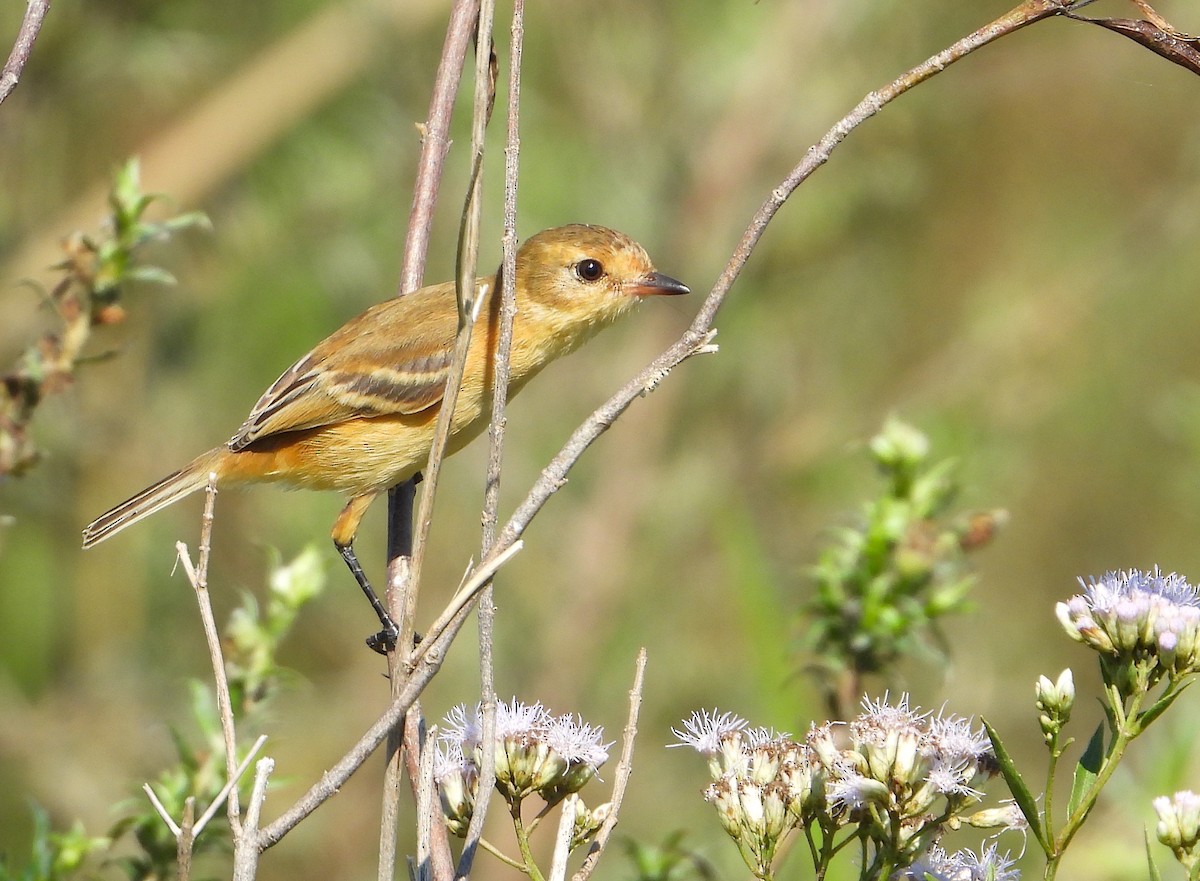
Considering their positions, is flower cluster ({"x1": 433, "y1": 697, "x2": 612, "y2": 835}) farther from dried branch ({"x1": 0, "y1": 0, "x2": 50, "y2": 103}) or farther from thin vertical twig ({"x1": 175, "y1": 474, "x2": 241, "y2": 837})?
dried branch ({"x1": 0, "y1": 0, "x2": 50, "y2": 103})

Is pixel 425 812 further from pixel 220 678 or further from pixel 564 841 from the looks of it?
pixel 220 678

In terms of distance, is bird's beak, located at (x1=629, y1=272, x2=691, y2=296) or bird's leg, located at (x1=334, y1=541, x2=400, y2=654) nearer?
bird's leg, located at (x1=334, y1=541, x2=400, y2=654)

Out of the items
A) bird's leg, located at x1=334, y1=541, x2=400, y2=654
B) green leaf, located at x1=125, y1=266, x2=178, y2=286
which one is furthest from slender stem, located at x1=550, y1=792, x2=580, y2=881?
green leaf, located at x1=125, y1=266, x2=178, y2=286

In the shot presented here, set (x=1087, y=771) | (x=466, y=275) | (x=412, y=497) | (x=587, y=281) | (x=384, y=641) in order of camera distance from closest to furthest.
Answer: (x=1087, y=771) < (x=466, y=275) < (x=412, y=497) < (x=384, y=641) < (x=587, y=281)

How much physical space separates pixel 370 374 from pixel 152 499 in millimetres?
797

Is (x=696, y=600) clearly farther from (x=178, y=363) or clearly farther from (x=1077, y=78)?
(x=1077, y=78)

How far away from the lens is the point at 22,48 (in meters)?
1.99

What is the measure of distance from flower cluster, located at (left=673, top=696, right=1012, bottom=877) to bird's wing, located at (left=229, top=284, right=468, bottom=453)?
2.29m

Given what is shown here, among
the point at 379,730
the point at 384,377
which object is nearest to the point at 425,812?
the point at 379,730

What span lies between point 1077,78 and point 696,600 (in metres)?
3.75

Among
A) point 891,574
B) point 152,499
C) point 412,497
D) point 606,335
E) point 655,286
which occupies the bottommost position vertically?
point 891,574

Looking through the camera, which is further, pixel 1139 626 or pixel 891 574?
pixel 891 574

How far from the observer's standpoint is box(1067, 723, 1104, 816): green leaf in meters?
1.71

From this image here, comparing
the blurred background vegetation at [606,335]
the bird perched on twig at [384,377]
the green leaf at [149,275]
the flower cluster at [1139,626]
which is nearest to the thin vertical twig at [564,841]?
the flower cluster at [1139,626]
